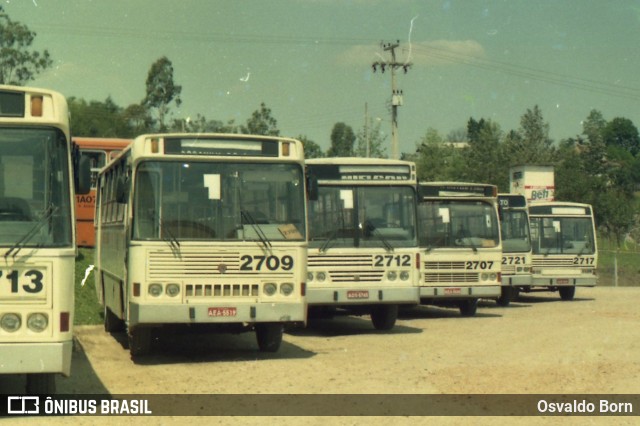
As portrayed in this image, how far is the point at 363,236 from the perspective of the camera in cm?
1698

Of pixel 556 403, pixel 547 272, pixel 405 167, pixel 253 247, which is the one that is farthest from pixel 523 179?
pixel 556 403

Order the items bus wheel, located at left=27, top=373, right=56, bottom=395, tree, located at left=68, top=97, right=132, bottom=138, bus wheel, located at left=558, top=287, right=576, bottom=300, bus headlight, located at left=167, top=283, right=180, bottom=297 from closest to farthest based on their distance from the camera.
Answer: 1. bus wheel, located at left=27, top=373, right=56, bottom=395
2. bus headlight, located at left=167, top=283, right=180, bottom=297
3. bus wheel, located at left=558, top=287, right=576, bottom=300
4. tree, located at left=68, top=97, right=132, bottom=138

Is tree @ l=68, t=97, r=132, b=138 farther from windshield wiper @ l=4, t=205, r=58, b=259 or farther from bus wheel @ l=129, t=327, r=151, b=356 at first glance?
windshield wiper @ l=4, t=205, r=58, b=259

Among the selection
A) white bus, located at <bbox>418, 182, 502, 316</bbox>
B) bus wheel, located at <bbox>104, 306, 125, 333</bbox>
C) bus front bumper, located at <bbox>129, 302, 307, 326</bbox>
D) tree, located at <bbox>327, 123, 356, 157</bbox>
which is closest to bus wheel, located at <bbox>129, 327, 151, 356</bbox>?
bus front bumper, located at <bbox>129, 302, 307, 326</bbox>

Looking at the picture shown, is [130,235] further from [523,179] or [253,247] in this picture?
[523,179]

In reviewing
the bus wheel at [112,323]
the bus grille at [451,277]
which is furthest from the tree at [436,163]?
the bus wheel at [112,323]

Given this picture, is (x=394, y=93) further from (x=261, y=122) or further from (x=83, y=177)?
(x=83, y=177)

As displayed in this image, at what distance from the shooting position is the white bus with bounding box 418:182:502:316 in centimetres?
2044

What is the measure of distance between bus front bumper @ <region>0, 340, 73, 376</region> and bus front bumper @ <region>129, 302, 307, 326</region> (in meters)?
3.63

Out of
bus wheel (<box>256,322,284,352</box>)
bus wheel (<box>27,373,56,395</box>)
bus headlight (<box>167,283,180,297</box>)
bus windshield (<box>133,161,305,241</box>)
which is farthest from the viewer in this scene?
bus wheel (<box>256,322,284,352</box>)

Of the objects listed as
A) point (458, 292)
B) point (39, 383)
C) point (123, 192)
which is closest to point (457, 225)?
point (458, 292)

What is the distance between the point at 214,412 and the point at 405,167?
8998 mm

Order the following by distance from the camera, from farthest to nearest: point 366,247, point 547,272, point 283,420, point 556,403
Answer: point 547,272
point 366,247
point 556,403
point 283,420

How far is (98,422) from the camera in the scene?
8.93m
